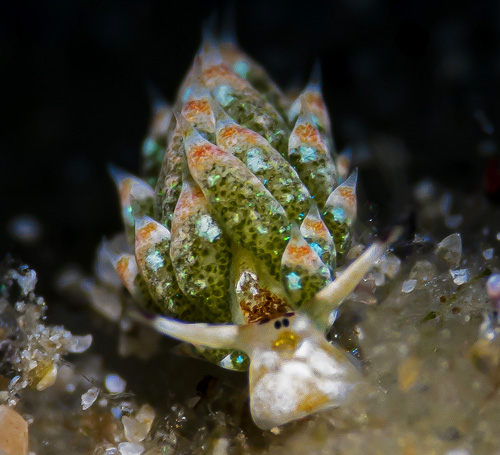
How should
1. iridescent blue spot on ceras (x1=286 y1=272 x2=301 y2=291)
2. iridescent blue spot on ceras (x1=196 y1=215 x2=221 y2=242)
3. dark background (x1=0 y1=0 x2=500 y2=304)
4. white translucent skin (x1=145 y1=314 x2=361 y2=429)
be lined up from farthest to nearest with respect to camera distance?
dark background (x1=0 y1=0 x2=500 y2=304), iridescent blue spot on ceras (x1=196 y1=215 x2=221 y2=242), iridescent blue spot on ceras (x1=286 y1=272 x2=301 y2=291), white translucent skin (x1=145 y1=314 x2=361 y2=429)

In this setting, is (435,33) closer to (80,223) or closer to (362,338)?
(362,338)

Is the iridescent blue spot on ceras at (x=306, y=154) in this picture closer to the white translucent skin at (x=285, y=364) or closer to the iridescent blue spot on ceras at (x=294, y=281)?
the iridescent blue spot on ceras at (x=294, y=281)

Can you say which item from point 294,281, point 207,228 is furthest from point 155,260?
point 294,281

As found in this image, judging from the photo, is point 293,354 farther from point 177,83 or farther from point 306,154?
point 177,83

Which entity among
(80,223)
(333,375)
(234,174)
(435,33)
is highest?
(435,33)

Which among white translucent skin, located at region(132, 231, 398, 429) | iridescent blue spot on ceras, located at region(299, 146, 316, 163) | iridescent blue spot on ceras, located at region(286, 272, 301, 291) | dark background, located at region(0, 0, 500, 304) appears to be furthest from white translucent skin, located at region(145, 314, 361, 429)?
dark background, located at region(0, 0, 500, 304)

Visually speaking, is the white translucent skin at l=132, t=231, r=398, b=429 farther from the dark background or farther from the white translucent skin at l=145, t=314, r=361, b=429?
the dark background

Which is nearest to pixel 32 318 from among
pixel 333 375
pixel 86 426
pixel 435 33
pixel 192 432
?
pixel 86 426
